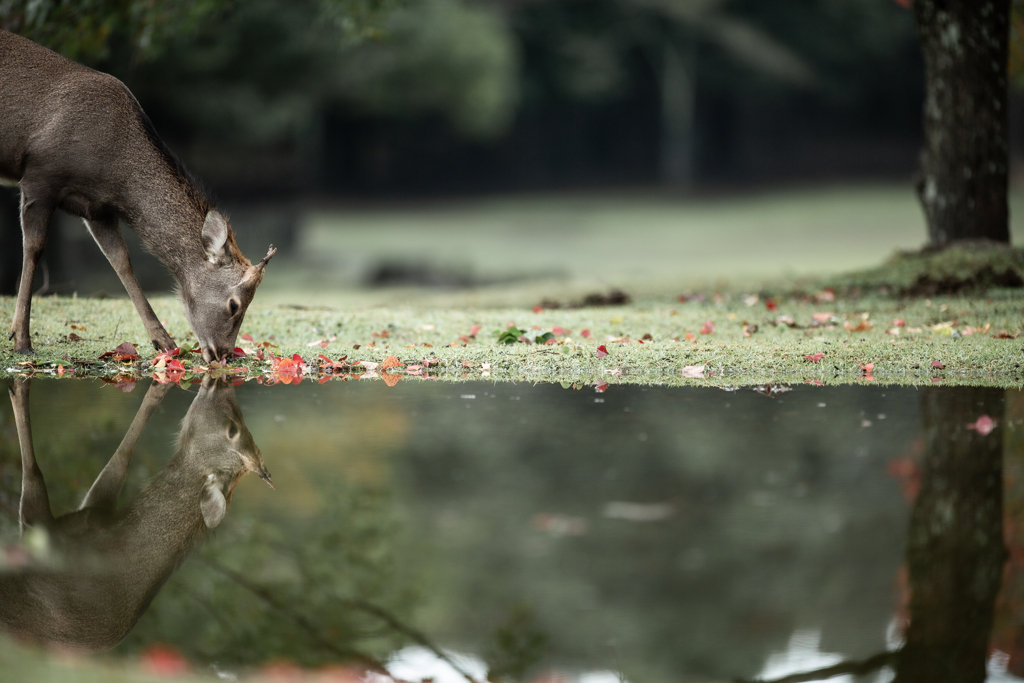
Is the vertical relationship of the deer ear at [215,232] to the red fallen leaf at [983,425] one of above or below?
below

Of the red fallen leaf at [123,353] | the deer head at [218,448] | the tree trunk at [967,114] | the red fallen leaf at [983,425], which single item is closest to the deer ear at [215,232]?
the red fallen leaf at [123,353]

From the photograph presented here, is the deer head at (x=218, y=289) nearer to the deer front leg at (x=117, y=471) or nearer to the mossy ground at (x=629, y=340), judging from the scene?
the mossy ground at (x=629, y=340)

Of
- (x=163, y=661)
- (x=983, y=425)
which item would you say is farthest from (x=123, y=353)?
(x=983, y=425)

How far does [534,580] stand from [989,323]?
6299 mm

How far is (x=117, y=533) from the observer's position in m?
3.90

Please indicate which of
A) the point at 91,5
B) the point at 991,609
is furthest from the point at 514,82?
the point at 991,609

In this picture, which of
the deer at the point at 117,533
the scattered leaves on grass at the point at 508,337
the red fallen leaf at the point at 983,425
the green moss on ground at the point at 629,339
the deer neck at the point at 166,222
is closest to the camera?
the deer at the point at 117,533

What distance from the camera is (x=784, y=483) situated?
4.51 meters

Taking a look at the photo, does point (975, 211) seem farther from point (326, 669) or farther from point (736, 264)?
point (736, 264)

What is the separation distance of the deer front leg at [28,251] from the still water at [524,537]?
134cm

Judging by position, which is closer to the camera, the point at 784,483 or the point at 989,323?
the point at 784,483

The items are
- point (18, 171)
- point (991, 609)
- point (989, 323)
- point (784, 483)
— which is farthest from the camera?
point (989, 323)

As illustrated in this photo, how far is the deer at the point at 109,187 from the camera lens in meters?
6.75

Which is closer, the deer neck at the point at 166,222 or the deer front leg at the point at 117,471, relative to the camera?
the deer front leg at the point at 117,471
